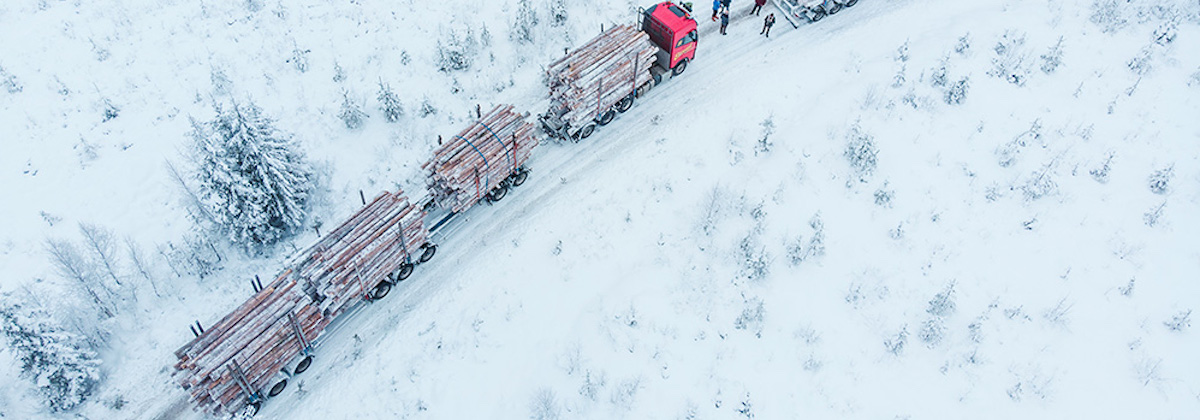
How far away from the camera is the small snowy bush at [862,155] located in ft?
72.2

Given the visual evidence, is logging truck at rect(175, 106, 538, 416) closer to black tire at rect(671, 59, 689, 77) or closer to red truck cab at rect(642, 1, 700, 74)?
red truck cab at rect(642, 1, 700, 74)

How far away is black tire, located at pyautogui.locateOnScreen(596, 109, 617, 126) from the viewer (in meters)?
24.4

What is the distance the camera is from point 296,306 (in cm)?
1770

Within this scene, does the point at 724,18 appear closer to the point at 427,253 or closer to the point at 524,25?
the point at 524,25

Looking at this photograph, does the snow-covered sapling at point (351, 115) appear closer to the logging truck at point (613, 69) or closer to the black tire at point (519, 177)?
the black tire at point (519, 177)

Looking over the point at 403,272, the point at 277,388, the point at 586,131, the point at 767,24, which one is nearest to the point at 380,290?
the point at 403,272

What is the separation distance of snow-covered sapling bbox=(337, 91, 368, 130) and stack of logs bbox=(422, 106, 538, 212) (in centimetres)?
478

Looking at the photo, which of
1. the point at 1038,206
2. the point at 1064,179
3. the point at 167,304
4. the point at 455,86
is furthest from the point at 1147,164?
the point at 167,304

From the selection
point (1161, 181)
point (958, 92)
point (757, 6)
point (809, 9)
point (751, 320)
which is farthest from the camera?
point (757, 6)

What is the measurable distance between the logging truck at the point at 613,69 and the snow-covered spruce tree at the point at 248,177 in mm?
8911

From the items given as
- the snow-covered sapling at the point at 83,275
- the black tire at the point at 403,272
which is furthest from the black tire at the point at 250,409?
the snow-covered sapling at the point at 83,275

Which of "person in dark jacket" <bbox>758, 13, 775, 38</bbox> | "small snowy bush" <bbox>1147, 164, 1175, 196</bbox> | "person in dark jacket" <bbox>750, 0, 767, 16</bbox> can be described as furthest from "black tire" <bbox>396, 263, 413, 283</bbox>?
"small snowy bush" <bbox>1147, 164, 1175, 196</bbox>

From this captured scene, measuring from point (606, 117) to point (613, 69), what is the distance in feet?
6.77

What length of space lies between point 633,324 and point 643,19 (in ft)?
43.1
